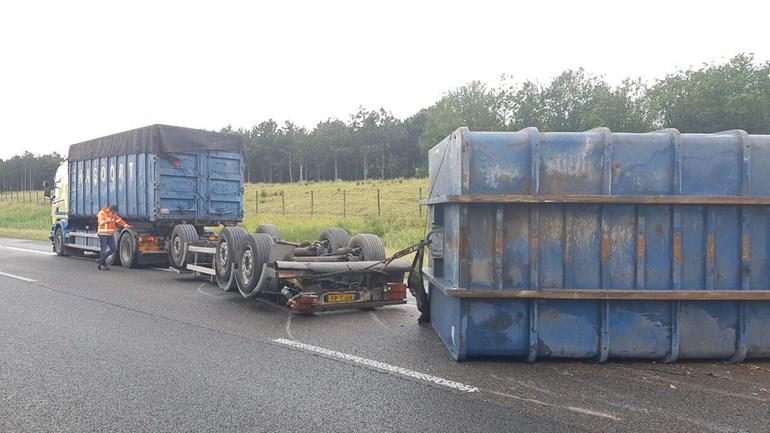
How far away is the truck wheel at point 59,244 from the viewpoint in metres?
17.0

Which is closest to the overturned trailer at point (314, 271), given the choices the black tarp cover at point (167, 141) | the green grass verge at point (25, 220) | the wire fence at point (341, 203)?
the black tarp cover at point (167, 141)

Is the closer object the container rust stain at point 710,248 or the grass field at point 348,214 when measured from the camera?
the container rust stain at point 710,248

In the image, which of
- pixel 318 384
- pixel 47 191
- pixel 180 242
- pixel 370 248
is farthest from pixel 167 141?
pixel 318 384

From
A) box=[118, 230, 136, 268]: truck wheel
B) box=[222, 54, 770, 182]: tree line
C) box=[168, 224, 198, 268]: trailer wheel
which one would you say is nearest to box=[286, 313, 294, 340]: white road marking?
box=[168, 224, 198, 268]: trailer wheel

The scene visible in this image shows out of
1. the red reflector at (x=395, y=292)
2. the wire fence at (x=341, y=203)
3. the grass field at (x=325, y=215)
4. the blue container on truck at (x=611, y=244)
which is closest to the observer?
the blue container on truck at (x=611, y=244)

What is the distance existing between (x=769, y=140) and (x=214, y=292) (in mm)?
7990

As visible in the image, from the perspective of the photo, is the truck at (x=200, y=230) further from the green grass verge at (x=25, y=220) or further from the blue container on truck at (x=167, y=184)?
the green grass verge at (x=25, y=220)

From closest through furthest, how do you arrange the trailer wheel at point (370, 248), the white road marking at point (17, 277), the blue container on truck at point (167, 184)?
the trailer wheel at point (370, 248)
the white road marking at point (17, 277)
the blue container on truck at point (167, 184)

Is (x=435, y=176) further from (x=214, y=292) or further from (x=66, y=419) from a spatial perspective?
(x=214, y=292)

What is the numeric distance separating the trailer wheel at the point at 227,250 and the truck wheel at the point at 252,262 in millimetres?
268

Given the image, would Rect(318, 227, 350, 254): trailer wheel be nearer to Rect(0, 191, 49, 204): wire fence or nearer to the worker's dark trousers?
the worker's dark trousers

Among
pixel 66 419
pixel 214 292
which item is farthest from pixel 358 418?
pixel 214 292

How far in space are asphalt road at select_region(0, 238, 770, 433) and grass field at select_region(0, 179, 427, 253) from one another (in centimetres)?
953

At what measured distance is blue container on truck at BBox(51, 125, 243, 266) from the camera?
1294 cm
